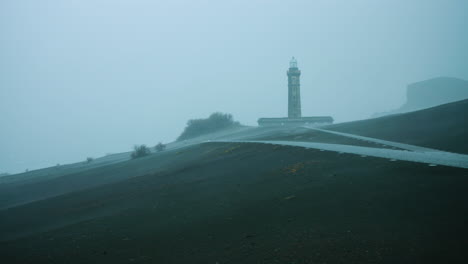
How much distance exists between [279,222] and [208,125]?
83865mm

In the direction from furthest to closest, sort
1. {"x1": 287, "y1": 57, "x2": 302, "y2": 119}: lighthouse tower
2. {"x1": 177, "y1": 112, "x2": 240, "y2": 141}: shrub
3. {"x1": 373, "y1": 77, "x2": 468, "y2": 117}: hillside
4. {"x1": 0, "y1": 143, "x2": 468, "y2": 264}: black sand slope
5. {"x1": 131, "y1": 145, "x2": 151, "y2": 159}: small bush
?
{"x1": 373, "y1": 77, "x2": 468, "y2": 117}: hillside
{"x1": 177, "y1": 112, "x2": 240, "y2": 141}: shrub
{"x1": 287, "y1": 57, "x2": 302, "y2": 119}: lighthouse tower
{"x1": 131, "y1": 145, "x2": 151, "y2": 159}: small bush
{"x1": 0, "y1": 143, "x2": 468, "y2": 264}: black sand slope

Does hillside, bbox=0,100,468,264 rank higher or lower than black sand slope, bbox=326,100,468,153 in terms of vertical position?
lower

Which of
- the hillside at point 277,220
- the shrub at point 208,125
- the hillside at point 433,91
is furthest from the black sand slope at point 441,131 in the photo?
the hillside at point 433,91

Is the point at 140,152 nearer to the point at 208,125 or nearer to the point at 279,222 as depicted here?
the point at 279,222

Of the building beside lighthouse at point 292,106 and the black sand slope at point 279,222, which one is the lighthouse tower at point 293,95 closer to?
the building beside lighthouse at point 292,106

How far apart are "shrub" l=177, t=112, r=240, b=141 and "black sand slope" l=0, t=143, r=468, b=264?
7438 cm

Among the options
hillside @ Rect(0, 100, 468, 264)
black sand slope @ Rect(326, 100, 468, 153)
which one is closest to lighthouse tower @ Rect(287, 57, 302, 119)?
black sand slope @ Rect(326, 100, 468, 153)

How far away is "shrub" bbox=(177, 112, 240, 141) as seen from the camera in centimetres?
9088

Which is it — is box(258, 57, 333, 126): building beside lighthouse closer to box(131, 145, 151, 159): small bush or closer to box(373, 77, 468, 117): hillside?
box(131, 145, 151, 159): small bush

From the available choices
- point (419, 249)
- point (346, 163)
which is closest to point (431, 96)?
point (346, 163)

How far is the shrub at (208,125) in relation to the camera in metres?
90.9

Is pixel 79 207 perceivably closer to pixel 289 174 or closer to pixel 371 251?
pixel 289 174

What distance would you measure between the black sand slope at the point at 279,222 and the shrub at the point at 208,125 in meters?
74.4

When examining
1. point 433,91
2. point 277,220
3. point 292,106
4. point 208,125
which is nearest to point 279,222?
point 277,220
